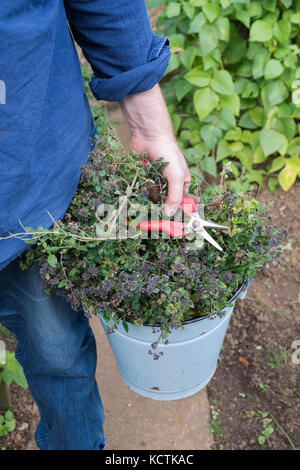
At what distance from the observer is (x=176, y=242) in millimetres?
1293

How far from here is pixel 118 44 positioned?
1202mm

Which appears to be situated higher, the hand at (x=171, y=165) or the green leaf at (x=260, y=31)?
the hand at (x=171, y=165)

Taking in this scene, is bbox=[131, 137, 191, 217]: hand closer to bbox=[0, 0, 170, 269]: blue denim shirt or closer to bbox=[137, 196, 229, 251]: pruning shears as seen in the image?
bbox=[137, 196, 229, 251]: pruning shears

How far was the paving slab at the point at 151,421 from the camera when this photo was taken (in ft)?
6.06

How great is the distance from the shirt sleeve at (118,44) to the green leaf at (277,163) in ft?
4.94

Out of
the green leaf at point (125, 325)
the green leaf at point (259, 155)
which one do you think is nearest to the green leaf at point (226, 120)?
the green leaf at point (259, 155)

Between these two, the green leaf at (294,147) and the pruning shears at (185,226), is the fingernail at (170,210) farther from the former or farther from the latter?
the green leaf at (294,147)

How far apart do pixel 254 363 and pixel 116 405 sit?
664mm

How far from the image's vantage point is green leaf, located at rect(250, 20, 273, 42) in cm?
233

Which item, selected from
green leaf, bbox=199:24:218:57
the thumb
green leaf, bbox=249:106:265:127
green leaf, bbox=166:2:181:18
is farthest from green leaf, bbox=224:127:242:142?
the thumb

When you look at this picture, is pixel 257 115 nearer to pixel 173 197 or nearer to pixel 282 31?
pixel 282 31

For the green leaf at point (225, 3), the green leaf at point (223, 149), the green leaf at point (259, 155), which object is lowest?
the green leaf at point (259, 155)

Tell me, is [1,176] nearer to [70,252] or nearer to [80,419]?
[70,252]

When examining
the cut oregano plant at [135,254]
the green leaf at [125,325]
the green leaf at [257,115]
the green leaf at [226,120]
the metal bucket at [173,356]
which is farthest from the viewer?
the green leaf at [257,115]
